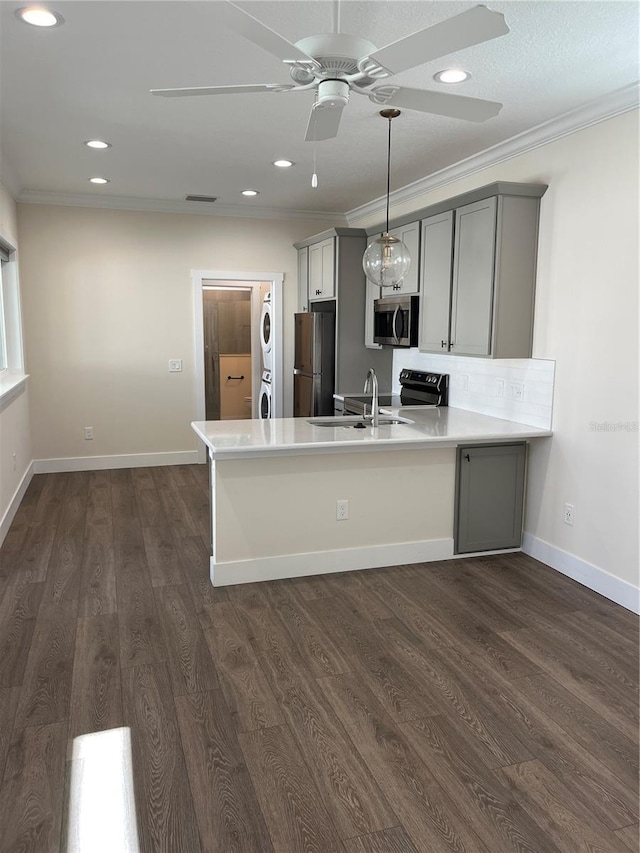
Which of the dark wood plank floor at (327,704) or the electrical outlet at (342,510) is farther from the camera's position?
the electrical outlet at (342,510)

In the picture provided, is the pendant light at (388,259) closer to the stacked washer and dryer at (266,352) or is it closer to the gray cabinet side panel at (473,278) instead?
the gray cabinet side panel at (473,278)

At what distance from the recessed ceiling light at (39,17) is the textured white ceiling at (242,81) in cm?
4

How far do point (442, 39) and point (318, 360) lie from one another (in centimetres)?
415

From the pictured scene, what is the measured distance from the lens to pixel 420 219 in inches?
182

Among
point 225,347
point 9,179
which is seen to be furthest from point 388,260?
point 225,347

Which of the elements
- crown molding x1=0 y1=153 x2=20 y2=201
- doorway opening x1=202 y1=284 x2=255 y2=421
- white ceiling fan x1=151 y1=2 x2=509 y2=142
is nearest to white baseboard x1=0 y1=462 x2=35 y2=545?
doorway opening x1=202 y1=284 x2=255 y2=421

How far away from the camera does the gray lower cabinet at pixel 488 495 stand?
3920mm

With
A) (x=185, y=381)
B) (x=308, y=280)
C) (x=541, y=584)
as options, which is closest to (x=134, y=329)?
(x=185, y=381)

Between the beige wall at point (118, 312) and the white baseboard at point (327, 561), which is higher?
A: the beige wall at point (118, 312)

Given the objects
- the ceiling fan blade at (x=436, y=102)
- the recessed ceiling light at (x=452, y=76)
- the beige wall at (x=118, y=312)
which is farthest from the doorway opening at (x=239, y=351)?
the ceiling fan blade at (x=436, y=102)

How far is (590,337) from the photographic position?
3.50 metres

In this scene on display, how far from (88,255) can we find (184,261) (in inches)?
35.6

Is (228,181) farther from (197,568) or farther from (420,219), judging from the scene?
(197,568)

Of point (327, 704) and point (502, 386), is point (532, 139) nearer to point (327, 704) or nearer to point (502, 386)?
point (502, 386)
